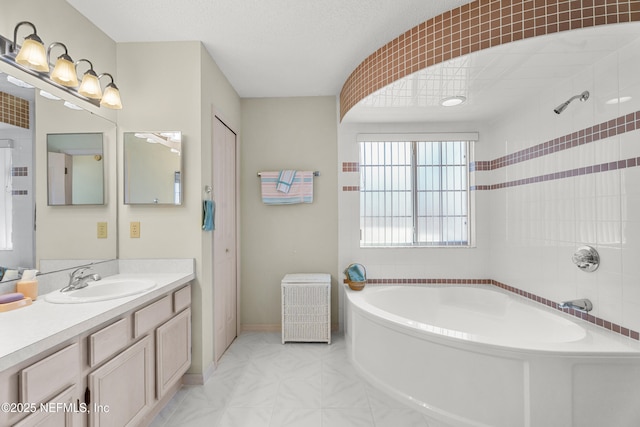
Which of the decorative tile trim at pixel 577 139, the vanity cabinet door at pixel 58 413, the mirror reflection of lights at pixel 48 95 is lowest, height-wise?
the vanity cabinet door at pixel 58 413

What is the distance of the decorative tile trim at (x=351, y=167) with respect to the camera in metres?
3.09

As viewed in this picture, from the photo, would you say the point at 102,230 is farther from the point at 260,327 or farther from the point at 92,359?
the point at 260,327

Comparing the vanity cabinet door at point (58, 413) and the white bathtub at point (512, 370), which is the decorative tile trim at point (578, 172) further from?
the vanity cabinet door at point (58, 413)

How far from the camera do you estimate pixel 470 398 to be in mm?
1687

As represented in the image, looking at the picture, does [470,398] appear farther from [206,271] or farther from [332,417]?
[206,271]

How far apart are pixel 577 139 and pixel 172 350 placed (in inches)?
120

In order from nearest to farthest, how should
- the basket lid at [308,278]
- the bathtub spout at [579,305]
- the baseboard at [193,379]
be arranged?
the bathtub spout at [579,305] → the baseboard at [193,379] → the basket lid at [308,278]

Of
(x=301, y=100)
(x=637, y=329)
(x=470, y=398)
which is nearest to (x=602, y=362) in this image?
(x=637, y=329)

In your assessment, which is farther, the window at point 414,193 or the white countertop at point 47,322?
the window at point 414,193

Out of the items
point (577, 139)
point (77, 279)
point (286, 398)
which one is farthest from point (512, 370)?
point (77, 279)

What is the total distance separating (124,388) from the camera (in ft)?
4.69

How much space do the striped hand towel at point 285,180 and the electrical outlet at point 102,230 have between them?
60.6 inches

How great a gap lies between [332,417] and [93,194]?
217 centimetres

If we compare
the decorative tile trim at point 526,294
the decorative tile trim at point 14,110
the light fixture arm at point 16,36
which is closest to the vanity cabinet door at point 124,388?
the decorative tile trim at point 14,110
